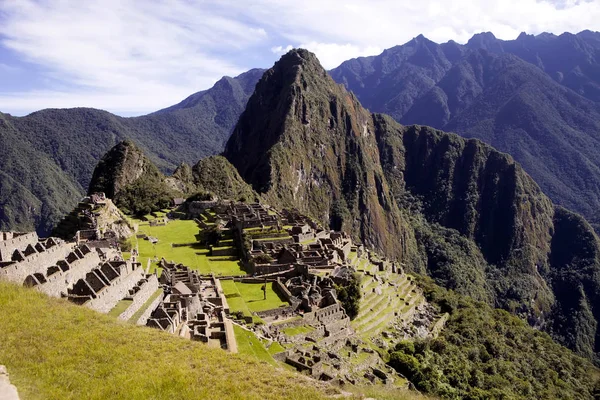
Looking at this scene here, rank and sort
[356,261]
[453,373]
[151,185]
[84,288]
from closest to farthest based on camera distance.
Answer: [84,288] → [453,373] → [356,261] → [151,185]

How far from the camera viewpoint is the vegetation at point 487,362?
122 ft

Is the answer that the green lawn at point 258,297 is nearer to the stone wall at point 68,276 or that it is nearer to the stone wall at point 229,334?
the stone wall at point 229,334

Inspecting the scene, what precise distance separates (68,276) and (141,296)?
3.64 m

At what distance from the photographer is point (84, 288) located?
68.2ft

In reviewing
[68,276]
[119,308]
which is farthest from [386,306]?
[68,276]

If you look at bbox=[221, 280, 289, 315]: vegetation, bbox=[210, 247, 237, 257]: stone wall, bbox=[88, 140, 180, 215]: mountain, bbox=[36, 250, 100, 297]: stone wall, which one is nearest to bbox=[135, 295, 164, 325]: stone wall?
bbox=[36, 250, 100, 297]: stone wall

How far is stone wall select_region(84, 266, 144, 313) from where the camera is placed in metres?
20.0

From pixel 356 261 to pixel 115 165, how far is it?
205 feet

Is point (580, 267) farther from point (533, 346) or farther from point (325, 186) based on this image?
point (533, 346)

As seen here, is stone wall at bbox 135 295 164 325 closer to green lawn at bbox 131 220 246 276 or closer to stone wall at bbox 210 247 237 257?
green lawn at bbox 131 220 246 276

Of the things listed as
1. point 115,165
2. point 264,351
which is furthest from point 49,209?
point 264,351

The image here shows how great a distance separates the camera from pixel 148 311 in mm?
22859

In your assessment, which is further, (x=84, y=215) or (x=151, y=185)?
(x=151, y=185)

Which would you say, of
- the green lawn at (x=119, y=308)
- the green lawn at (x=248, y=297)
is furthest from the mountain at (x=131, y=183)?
the green lawn at (x=119, y=308)
